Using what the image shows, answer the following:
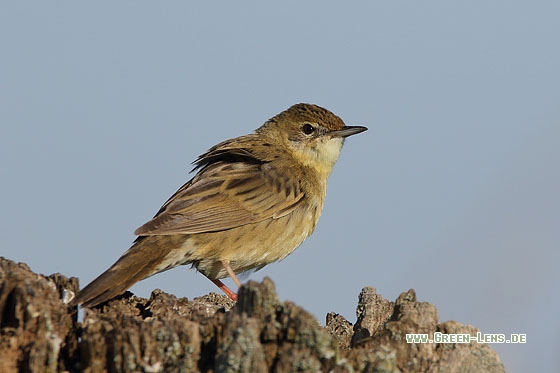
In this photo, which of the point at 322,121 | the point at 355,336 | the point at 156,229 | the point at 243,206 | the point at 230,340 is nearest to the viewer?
the point at 230,340

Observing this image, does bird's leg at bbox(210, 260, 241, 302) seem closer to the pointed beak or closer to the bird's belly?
the bird's belly

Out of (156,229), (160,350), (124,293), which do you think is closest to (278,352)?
(160,350)

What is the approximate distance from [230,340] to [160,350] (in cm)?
33

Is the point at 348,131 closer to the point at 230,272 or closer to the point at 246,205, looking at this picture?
the point at 246,205

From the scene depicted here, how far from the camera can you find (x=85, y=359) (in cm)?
354

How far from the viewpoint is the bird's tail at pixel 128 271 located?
15.5 feet

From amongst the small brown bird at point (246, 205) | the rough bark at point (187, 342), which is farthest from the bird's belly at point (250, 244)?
the rough bark at point (187, 342)

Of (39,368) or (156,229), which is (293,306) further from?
(156,229)

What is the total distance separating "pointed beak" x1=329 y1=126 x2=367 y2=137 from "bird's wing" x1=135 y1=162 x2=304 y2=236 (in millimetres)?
945

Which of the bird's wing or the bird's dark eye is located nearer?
the bird's wing

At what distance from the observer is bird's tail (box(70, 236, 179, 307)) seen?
4734mm

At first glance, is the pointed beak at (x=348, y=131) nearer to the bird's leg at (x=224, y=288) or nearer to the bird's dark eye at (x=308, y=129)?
the bird's dark eye at (x=308, y=129)

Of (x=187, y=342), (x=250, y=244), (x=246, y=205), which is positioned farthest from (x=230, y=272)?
(x=187, y=342)

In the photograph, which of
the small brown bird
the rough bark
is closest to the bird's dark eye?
the small brown bird
